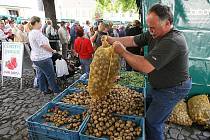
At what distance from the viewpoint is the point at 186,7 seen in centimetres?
509

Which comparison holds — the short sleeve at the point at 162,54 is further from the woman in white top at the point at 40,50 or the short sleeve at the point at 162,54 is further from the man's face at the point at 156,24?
the woman in white top at the point at 40,50

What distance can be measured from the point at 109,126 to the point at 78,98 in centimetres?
113

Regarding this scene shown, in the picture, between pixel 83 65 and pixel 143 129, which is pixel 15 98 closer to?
pixel 83 65

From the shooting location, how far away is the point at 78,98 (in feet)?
14.3

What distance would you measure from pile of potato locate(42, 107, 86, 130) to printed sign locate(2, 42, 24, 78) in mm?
3853

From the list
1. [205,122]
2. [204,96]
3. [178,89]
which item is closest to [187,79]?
[178,89]

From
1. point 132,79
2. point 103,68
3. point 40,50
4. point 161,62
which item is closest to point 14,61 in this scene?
point 40,50

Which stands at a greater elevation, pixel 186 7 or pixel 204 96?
pixel 186 7

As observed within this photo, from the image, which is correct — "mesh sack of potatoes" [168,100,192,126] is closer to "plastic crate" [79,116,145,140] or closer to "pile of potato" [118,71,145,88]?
"pile of potato" [118,71,145,88]

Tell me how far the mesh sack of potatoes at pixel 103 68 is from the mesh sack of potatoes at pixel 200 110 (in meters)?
2.37

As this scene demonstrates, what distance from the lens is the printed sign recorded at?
729cm

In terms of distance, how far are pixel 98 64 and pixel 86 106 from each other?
98cm

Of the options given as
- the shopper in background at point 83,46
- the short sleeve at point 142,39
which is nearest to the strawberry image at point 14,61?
the shopper in background at point 83,46

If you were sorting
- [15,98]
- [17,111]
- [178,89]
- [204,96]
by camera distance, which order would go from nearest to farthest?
[178,89], [204,96], [17,111], [15,98]
